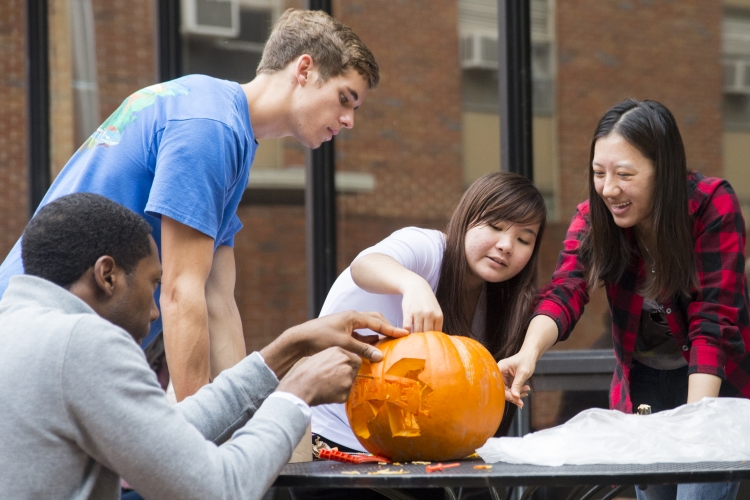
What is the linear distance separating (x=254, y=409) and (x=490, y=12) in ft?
8.63

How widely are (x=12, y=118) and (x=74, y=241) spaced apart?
465 cm

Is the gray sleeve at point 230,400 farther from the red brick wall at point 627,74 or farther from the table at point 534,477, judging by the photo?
the red brick wall at point 627,74

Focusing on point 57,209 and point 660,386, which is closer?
point 57,209

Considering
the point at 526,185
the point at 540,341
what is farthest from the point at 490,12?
the point at 540,341

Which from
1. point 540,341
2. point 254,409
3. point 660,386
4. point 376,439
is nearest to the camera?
point 254,409

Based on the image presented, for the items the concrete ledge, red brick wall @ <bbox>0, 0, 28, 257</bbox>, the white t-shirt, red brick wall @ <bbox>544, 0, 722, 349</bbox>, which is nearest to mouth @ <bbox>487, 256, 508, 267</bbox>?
the white t-shirt

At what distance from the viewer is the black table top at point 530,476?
1.33 m

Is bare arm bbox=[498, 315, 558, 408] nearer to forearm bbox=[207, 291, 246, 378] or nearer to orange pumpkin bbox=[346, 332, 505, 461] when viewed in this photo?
orange pumpkin bbox=[346, 332, 505, 461]

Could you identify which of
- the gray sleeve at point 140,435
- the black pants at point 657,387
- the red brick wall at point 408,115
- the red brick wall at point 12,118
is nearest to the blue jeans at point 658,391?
the black pants at point 657,387

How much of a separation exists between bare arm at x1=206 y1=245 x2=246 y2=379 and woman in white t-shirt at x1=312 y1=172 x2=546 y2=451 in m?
0.26

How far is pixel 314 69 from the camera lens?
207cm

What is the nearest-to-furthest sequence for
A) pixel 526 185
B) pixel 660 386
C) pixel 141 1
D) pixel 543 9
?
pixel 526 185 → pixel 660 386 → pixel 543 9 → pixel 141 1

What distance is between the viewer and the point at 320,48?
6.81ft

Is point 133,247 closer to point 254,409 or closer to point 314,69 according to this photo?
point 254,409
